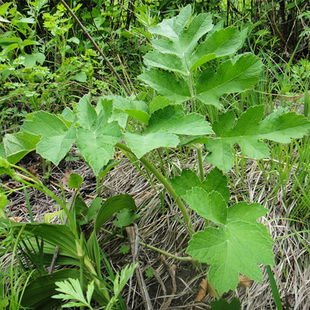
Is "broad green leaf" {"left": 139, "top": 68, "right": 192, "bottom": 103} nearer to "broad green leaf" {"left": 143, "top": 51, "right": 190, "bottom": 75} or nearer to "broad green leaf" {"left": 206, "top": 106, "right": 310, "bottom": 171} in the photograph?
"broad green leaf" {"left": 143, "top": 51, "right": 190, "bottom": 75}

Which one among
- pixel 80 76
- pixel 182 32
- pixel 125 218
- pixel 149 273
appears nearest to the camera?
pixel 182 32

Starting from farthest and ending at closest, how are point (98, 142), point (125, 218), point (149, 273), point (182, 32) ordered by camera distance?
point (125, 218), point (149, 273), point (182, 32), point (98, 142)

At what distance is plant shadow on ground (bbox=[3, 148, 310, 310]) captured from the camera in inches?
37.7

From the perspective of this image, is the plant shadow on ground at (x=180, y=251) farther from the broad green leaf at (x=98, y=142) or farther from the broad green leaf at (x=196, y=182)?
the broad green leaf at (x=98, y=142)

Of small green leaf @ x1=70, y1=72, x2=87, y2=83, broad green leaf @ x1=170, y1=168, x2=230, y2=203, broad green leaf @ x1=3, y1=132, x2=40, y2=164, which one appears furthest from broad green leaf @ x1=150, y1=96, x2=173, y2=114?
small green leaf @ x1=70, y1=72, x2=87, y2=83

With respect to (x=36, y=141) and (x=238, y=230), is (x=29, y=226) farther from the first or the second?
(x=238, y=230)

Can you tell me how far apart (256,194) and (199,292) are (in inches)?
A: 19.8

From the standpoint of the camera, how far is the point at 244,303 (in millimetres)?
945

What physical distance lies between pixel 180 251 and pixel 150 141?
1.94ft

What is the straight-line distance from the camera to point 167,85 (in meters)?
0.88

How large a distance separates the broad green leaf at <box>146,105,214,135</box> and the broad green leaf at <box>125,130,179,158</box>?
4 cm

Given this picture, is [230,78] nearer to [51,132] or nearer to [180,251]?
[51,132]

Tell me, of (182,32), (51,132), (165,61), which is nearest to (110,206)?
(51,132)

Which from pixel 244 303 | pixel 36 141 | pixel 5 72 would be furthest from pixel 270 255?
pixel 5 72
